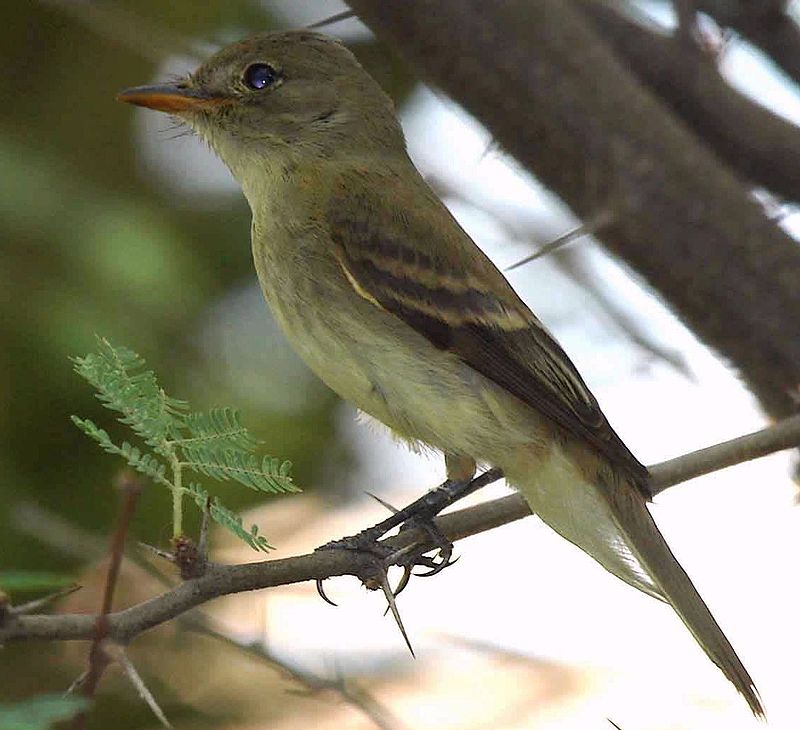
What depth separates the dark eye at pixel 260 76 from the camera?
418 centimetres

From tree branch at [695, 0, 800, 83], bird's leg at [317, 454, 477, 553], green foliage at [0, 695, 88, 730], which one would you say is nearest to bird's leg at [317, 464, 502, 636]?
bird's leg at [317, 454, 477, 553]

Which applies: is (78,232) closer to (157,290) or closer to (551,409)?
(157,290)

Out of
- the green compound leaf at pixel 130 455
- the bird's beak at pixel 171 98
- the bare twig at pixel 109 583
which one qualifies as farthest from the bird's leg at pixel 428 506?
the bare twig at pixel 109 583

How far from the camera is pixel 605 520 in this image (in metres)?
3.60

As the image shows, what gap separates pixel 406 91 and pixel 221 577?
11.4 ft

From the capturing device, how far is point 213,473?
222cm

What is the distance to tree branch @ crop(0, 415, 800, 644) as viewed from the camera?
201 centimetres

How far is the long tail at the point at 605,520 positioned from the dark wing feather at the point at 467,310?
105mm

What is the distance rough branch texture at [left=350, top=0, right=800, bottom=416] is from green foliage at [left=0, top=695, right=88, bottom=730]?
2.52 m

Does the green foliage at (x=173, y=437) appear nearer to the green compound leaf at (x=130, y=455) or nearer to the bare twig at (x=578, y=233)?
the green compound leaf at (x=130, y=455)

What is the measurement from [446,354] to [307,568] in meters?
1.20

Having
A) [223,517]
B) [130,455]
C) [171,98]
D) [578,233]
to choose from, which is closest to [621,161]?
[578,233]

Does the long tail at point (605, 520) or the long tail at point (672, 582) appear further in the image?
the long tail at point (605, 520)

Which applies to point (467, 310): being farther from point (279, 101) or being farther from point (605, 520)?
point (279, 101)
